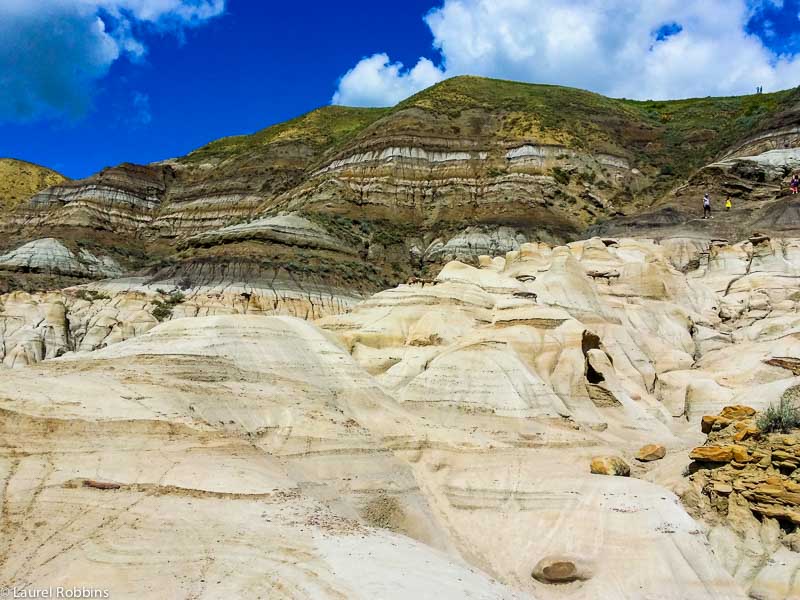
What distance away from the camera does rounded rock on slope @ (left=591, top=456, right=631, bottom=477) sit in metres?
17.3

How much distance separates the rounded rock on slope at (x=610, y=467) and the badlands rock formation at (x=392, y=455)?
1.32 ft

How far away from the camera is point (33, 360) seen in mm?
43281

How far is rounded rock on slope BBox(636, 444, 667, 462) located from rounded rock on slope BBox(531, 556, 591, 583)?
6.31 metres

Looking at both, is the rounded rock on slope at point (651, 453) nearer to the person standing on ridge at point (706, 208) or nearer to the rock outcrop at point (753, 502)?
the rock outcrop at point (753, 502)

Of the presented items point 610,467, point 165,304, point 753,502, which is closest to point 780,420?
point 753,502

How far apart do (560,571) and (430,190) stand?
60.0 meters

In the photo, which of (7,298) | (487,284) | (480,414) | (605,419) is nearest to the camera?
(480,414)

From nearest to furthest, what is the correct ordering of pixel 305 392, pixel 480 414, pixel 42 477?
pixel 42 477
pixel 305 392
pixel 480 414

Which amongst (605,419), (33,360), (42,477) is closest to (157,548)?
(42,477)

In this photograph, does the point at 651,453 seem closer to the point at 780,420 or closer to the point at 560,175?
the point at 780,420

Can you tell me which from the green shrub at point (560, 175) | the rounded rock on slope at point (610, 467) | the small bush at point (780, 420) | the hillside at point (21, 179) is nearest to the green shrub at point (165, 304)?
the rounded rock on slope at point (610, 467)

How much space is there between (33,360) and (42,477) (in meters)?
35.7

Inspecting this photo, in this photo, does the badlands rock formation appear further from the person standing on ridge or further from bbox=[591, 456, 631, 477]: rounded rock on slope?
the person standing on ridge

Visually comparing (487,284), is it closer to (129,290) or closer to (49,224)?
(129,290)
